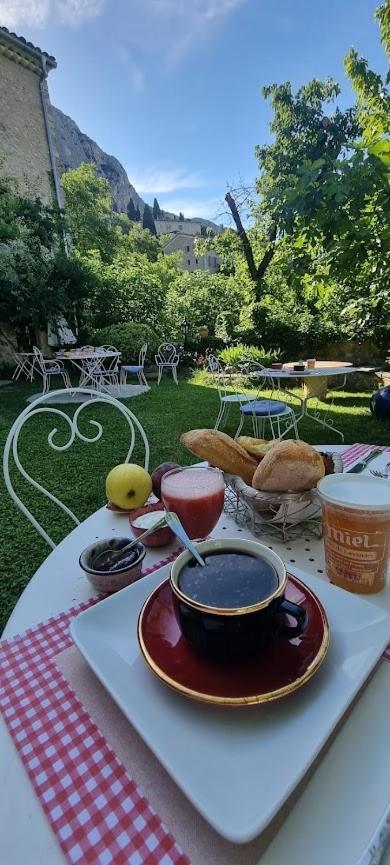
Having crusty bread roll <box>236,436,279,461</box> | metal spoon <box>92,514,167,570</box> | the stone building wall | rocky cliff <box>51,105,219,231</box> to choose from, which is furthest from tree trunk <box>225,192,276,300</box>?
rocky cliff <box>51,105,219,231</box>

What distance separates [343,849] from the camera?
32cm

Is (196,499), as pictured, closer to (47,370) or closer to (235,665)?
(235,665)

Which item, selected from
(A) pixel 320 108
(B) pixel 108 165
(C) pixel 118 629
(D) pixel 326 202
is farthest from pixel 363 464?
(B) pixel 108 165

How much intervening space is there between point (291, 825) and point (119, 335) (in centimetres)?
887

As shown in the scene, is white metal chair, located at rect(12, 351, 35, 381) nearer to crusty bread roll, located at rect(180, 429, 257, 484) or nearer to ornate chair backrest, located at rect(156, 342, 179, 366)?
ornate chair backrest, located at rect(156, 342, 179, 366)

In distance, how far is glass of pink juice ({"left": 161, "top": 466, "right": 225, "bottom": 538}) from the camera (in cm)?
72

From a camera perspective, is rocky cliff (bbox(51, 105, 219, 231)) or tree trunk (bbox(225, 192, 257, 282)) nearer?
tree trunk (bbox(225, 192, 257, 282))

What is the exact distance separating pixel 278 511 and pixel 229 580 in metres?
0.34

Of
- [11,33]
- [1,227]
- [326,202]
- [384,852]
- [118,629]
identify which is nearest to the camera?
[384,852]

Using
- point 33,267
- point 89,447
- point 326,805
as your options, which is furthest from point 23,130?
point 326,805

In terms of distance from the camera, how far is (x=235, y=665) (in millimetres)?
450

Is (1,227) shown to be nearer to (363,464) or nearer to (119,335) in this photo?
(119,335)

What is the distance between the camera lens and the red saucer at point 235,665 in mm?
409

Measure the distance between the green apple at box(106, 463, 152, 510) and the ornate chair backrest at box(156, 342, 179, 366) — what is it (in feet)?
24.3
